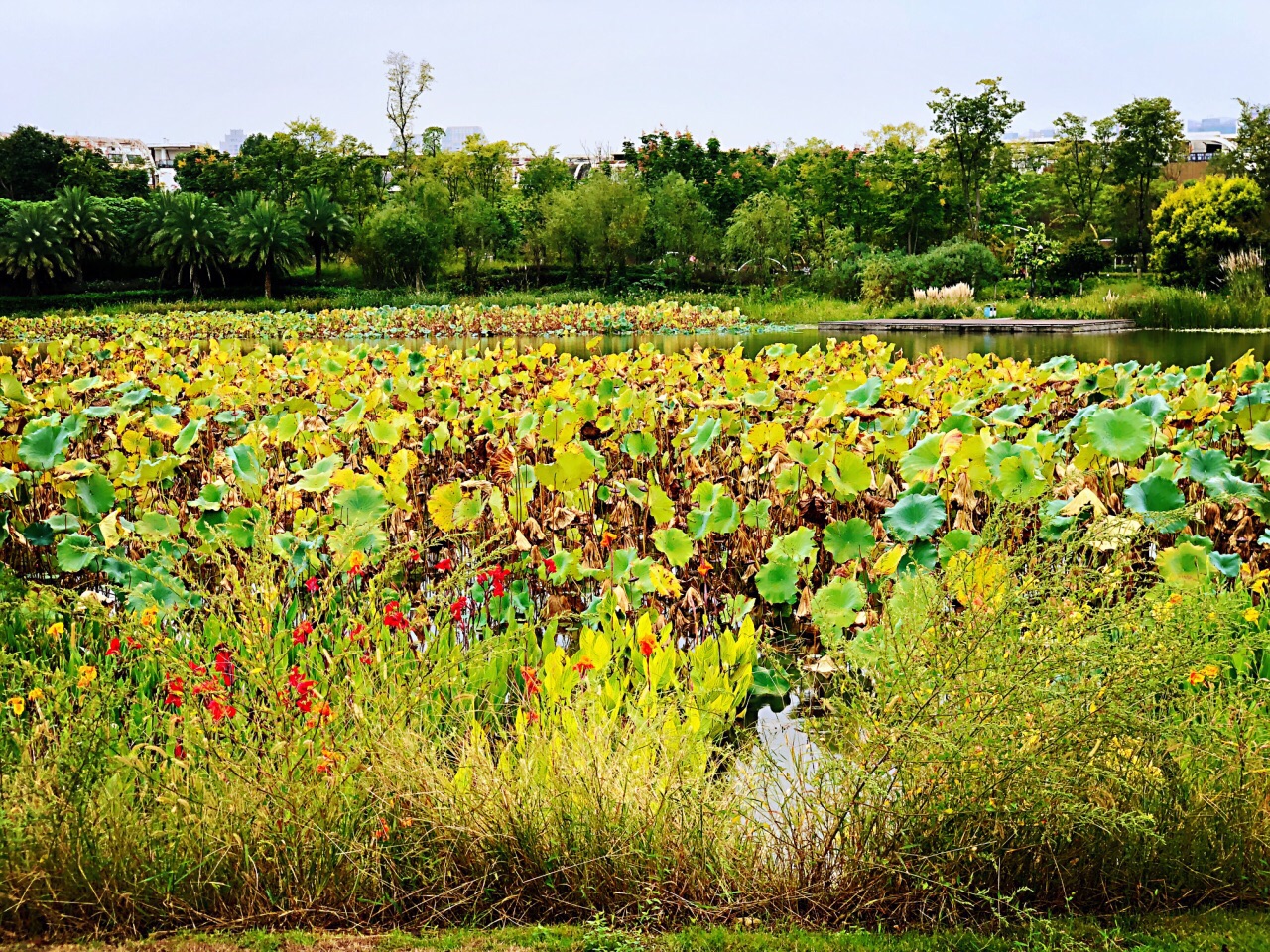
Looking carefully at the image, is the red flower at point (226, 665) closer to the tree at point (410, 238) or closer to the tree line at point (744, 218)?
the tree line at point (744, 218)

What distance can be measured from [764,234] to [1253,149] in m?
16.8

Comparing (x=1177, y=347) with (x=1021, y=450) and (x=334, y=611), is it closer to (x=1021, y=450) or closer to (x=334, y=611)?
(x=1021, y=450)

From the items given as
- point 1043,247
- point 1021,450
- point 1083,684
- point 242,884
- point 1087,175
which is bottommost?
point 242,884

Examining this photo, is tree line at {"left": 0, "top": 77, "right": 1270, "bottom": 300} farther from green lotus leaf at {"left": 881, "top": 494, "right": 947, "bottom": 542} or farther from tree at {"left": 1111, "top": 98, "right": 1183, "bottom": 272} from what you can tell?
green lotus leaf at {"left": 881, "top": 494, "right": 947, "bottom": 542}

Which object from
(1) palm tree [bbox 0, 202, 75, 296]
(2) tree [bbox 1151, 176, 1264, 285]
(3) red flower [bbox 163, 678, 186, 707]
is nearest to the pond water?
(2) tree [bbox 1151, 176, 1264, 285]

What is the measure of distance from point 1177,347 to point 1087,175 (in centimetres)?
3040

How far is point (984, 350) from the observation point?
16031mm

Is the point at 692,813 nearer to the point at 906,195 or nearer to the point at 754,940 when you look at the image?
the point at 754,940

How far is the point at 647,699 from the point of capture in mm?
2734

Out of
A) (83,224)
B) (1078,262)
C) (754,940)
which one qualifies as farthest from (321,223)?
(754,940)

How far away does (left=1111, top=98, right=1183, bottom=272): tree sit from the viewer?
3653 cm

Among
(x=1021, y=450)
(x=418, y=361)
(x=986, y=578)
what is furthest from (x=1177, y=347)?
(x=986, y=578)

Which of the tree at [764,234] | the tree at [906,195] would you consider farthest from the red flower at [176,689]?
the tree at [906,195]

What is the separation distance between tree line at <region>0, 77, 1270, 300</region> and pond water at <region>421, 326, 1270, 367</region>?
837 cm
